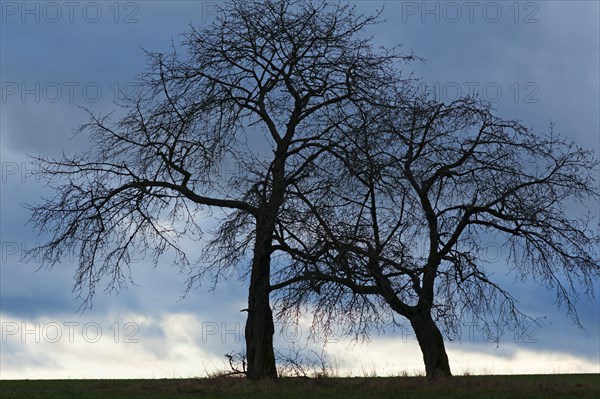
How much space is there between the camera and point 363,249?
717 inches

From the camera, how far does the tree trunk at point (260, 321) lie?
21297mm

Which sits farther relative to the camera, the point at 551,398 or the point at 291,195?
the point at 291,195

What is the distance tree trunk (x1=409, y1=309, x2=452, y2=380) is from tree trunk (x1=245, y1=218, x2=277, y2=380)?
3.92 m

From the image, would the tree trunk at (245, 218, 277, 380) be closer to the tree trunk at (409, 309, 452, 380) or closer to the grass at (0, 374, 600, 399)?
the grass at (0, 374, 600, 399)

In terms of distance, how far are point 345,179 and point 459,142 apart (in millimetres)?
3436

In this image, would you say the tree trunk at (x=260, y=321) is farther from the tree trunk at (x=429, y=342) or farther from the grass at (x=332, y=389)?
the tree trunk at (x=429, y=342)

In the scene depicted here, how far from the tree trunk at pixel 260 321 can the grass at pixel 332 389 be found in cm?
79

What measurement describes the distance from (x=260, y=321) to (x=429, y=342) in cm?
455

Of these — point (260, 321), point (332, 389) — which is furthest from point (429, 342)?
point (260, 321)

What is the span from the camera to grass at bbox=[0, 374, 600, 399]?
17.6 m

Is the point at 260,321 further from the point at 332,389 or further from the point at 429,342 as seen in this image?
the point at 429,342

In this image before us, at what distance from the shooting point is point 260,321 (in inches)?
846

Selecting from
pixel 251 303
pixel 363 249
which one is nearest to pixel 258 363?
pixel 251 303

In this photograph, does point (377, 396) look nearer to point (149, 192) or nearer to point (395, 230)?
point (395, 230)
